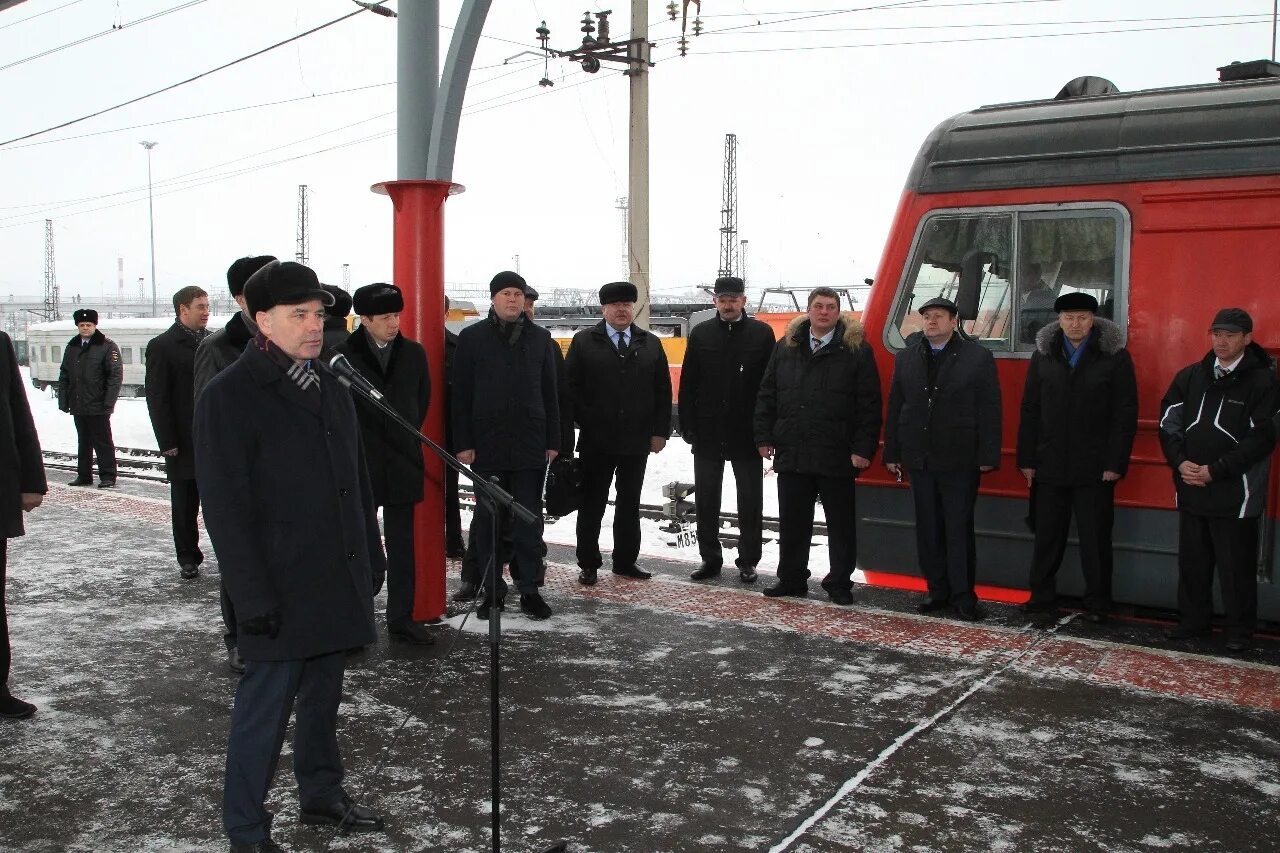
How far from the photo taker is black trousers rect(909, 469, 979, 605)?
21.1 ft

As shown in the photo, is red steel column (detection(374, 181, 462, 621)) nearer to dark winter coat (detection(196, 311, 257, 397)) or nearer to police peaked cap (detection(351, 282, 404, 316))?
police peaked cap (detection(351, 282, 404, 316))

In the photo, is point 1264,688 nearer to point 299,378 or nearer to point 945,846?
point 945,846

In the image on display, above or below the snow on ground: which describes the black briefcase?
above

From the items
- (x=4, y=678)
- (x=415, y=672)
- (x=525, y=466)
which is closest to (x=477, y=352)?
(x=525, y=466)

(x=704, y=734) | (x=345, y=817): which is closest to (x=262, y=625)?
(x=345, y=817)

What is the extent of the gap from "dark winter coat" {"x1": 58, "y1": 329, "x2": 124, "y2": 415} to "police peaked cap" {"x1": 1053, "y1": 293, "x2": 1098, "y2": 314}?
31.5ft

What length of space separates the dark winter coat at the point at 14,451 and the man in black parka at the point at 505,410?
Result: 223cm

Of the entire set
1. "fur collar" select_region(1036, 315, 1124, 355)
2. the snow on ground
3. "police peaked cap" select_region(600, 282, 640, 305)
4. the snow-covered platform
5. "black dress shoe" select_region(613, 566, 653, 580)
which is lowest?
the snow on ground

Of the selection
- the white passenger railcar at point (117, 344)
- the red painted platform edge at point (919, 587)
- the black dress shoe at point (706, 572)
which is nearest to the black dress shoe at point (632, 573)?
the black dress shoe at point (706, 572)

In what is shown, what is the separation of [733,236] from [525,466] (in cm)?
4791

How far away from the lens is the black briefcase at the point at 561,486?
6.98 meters

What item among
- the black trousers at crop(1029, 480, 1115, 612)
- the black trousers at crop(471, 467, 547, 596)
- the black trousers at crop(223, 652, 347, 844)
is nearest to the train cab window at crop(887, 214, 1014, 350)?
the black trousers at crop(1029, 480, 1115, 612)

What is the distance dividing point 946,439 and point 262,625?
4.16 metres

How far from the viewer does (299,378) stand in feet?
11.6
